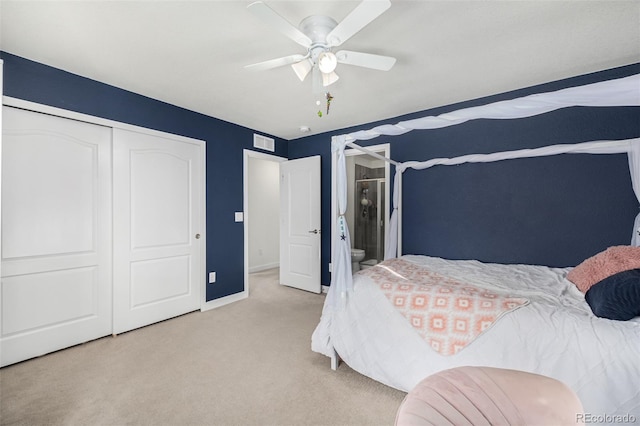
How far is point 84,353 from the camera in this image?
2.37 m

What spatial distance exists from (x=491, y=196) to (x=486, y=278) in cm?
111

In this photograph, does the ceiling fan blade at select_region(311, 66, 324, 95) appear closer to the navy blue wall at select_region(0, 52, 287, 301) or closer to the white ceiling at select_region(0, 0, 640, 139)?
the white ceiling at select_region(0, 0, 640, 139)

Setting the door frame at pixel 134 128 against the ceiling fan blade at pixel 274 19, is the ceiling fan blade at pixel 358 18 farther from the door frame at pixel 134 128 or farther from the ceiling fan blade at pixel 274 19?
the door frame at pixel 134 128

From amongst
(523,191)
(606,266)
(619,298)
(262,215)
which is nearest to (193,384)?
(619,298)

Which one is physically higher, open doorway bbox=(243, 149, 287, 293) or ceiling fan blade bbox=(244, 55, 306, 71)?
ceiling fan blade bbox=(244, 55, 306, 71)

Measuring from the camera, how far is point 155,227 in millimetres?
3021

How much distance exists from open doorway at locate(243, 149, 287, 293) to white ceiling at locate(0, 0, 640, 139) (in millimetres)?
2703

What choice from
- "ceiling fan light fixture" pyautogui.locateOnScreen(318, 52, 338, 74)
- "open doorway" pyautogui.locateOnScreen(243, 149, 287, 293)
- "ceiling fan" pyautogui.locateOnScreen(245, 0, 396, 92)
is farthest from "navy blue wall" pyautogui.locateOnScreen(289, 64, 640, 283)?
"open doorway" pyautogui.locateOnScreen(243, 149, 287, 293)

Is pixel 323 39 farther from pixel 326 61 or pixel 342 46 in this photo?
pixel 342 46

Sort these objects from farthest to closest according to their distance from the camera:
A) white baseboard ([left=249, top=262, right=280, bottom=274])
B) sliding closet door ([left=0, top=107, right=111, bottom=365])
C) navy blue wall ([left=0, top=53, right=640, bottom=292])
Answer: white baseboard ([left=249, top=262, right=280, bottom=274])
navy blue wall ([left=0, top=53, right=640, bottom=292])
sliding closet door ([left=0, top=107, right=111, bottom=365])

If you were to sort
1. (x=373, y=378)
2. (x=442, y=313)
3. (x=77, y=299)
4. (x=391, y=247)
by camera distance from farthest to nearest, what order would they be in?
(x=391, y=247) < (x=77, y=299) < (x=373, y=378) < (x=442, y=313)

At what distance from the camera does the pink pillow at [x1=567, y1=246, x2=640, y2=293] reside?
1.74 metres

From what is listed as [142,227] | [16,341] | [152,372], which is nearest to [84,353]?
[16,341]

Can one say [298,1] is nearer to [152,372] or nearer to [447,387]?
[447,387]
